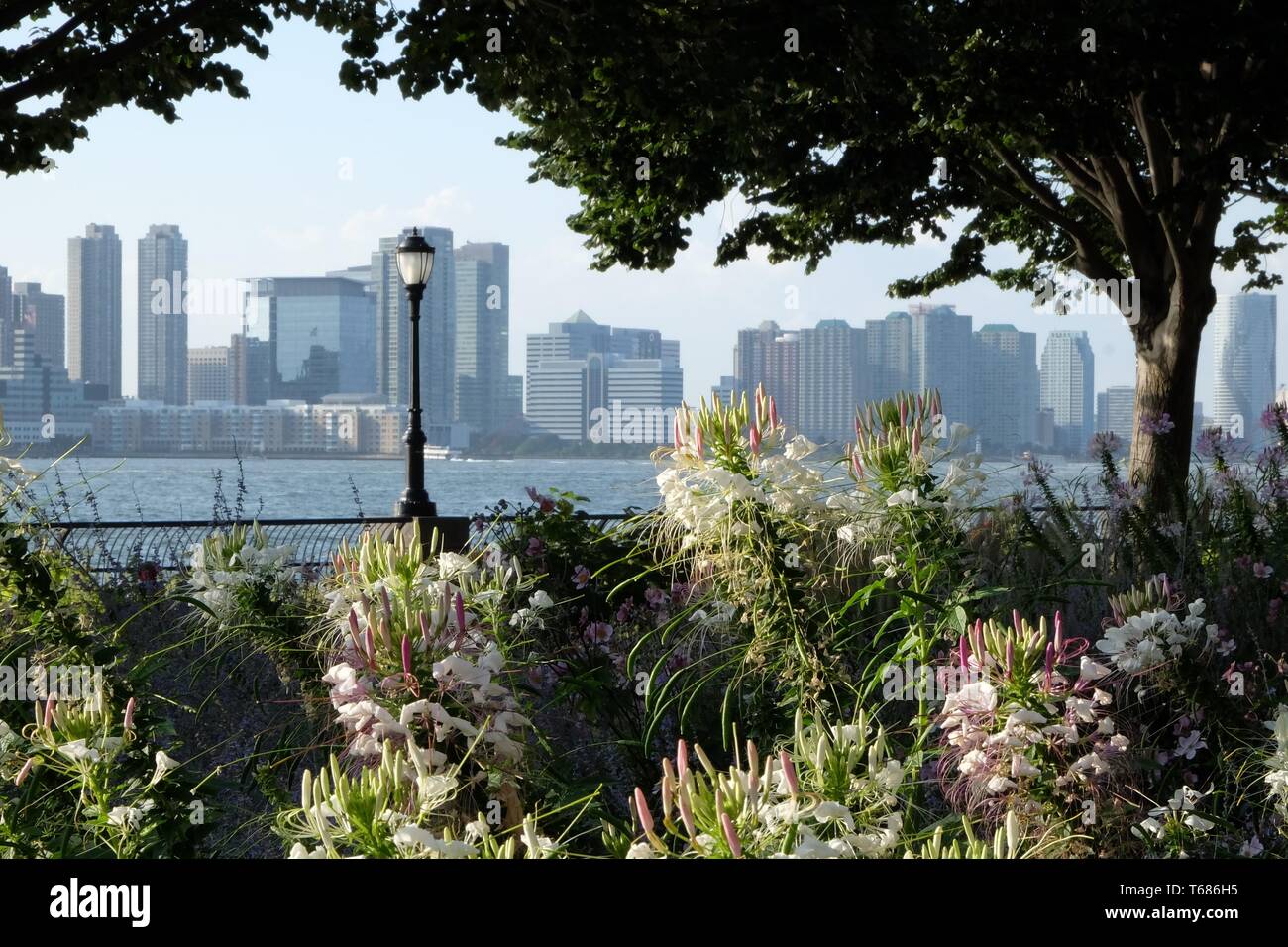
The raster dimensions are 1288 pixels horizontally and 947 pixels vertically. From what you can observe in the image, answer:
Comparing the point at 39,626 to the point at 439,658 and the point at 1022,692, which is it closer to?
the point at 439,658

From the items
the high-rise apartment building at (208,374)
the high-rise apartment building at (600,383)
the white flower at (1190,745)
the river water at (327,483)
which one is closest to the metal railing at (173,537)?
the white flower at (1190,745)

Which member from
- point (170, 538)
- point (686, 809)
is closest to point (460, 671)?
point (686, 809)

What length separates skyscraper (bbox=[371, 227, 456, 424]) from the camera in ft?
407

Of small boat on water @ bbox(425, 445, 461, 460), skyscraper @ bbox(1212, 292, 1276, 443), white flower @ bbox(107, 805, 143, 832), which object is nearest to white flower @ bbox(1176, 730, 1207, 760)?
white flower @ bbox(107, 805, 143, 832)

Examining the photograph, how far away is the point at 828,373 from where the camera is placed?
8425cm

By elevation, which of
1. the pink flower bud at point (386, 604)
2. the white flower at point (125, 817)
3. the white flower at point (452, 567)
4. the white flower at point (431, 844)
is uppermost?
the white flower at point (452, 567)

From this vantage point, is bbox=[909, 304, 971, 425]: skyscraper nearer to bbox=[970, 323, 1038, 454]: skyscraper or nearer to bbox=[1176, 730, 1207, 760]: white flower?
bbox=[970, 323, 1038, 454]: skyscraper

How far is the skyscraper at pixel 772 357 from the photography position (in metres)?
74.5

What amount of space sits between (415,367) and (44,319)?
128724 millimetres

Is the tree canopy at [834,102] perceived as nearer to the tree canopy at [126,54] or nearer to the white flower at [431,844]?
the tree canopy at [126,54]

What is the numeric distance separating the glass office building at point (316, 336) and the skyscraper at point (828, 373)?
5765 cm

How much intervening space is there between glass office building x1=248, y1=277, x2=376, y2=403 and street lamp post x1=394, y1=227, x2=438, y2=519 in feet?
383
